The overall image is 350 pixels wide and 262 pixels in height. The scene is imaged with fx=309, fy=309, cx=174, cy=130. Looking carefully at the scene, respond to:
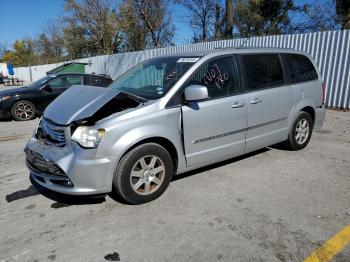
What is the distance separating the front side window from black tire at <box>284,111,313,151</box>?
64.0 inches

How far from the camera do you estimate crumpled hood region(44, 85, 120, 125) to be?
135 inches

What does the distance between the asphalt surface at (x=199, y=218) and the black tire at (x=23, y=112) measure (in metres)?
5.10

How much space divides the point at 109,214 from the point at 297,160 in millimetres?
3284

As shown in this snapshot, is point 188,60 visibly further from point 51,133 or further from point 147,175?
point 51,133

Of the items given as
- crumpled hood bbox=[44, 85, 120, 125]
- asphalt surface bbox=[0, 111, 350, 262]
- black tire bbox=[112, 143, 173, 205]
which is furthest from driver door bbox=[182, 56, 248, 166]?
crumpled hood bbox=[44, 85, 120, 125]

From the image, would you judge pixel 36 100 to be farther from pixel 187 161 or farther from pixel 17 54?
pixel 17 54

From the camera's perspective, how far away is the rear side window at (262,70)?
451 cm

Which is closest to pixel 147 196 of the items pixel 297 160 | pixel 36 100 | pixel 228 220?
pixel 228 220

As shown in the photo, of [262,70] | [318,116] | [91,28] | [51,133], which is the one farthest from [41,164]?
[91,28]

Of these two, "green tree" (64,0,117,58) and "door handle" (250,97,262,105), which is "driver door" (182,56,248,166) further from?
"green tree" (64,0,117,58)

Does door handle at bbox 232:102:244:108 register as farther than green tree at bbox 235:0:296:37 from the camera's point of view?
No

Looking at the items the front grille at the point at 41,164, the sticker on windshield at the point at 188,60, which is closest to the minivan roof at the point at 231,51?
the sticker on windshield at the point at 188,60

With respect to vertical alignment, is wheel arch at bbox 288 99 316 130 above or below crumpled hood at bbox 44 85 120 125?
below

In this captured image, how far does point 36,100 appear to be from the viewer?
376 inches
